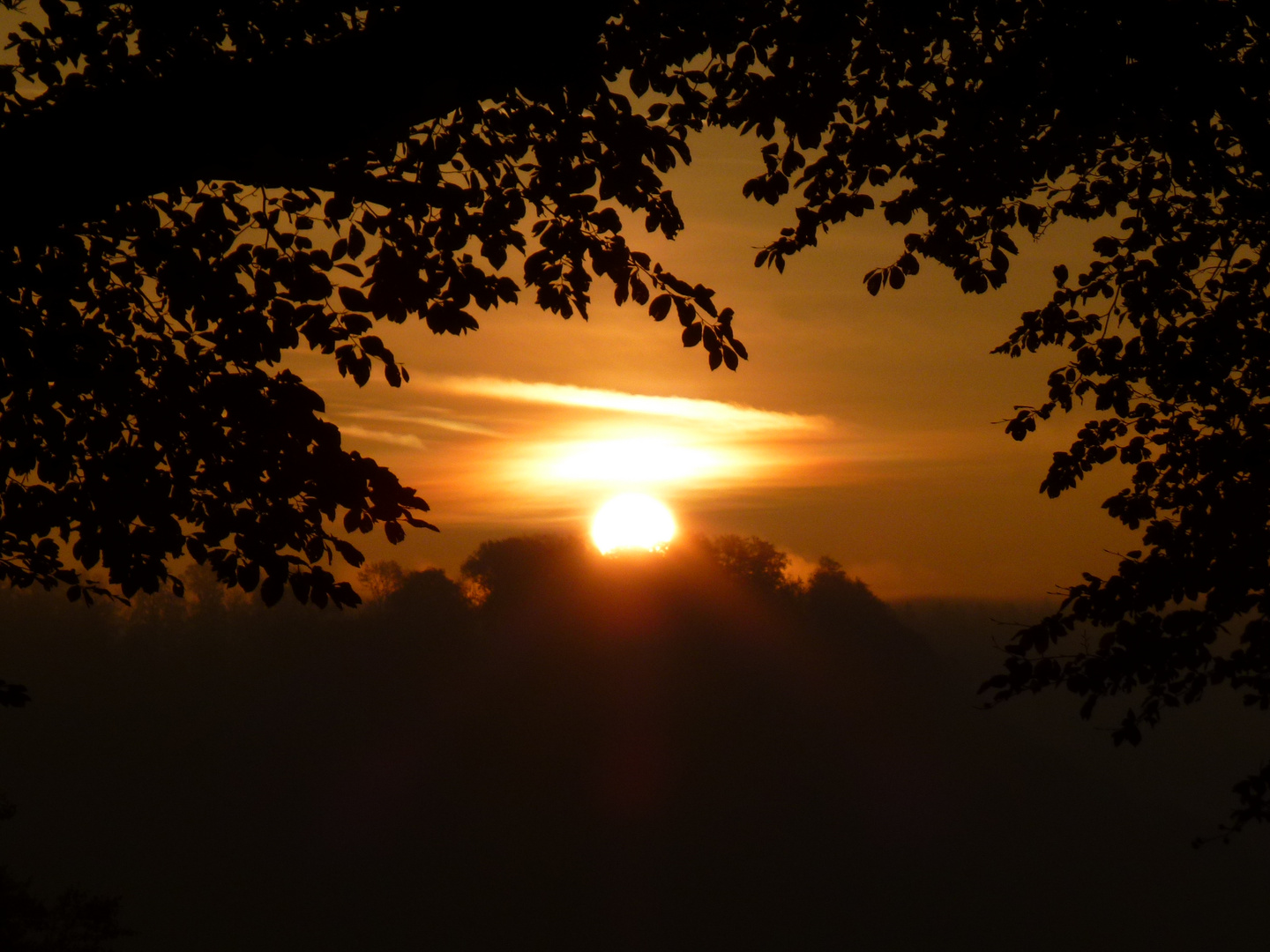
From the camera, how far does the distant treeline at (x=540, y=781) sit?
396 feet

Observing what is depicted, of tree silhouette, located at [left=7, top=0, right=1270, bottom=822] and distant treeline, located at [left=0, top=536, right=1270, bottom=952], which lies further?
distant treeline, located at [left=0, top=536, right=1270, bottom=952]

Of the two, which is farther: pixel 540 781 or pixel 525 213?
pixel 540 781

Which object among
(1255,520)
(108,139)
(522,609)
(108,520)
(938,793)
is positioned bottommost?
(938,793)

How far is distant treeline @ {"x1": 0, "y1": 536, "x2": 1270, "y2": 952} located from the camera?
12056cm

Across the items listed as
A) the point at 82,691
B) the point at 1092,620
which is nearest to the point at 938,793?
the point at 82,691

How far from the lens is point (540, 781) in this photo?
440 ft

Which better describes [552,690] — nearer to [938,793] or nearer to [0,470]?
[938,793]

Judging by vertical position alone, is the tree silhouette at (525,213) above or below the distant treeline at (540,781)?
above

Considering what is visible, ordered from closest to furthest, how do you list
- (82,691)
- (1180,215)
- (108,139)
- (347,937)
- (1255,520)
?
(108,139) < (1255,520) < (1180,215) < (347,937) < (82,691)

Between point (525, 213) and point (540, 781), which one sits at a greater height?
point (525, 213)

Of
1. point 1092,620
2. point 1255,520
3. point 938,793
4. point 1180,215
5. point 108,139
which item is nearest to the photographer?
point 108,139

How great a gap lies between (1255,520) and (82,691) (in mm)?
152064

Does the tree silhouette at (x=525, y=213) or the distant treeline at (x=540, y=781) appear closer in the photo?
the tree silhouette at (x=525, y=213)

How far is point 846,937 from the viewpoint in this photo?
126 meters
